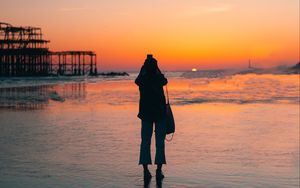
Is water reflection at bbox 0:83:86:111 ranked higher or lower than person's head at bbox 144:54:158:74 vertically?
lower

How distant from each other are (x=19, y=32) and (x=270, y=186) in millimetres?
97333

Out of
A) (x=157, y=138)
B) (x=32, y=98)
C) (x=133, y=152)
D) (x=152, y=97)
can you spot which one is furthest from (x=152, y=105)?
(x=32, y=98)

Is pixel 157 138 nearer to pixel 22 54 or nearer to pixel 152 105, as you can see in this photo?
pixel 152 105

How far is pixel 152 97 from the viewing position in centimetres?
640

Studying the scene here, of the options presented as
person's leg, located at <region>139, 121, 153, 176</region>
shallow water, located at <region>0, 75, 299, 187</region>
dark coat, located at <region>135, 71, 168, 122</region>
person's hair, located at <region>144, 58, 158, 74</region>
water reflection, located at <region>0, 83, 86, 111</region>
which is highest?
person's hair, located at <region>144, 58, 158, 74</region>

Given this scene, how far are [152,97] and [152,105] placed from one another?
0.38 ft

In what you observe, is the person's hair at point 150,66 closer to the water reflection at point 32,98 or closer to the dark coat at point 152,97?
the dark coat at point 152,97

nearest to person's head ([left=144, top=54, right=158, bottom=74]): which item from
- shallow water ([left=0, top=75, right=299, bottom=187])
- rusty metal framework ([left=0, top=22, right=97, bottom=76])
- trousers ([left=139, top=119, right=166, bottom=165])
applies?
trousers ([left=139, top=119, right=166, bottom=165])

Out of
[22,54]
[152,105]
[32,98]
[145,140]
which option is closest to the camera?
[152,105]

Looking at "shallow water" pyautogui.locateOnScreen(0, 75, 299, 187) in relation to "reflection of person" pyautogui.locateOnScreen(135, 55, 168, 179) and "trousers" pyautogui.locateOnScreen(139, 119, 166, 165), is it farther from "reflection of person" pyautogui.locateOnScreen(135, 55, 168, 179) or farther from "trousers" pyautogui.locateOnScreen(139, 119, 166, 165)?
"reflection of person" pyautogui.locateOnScreen(135, 55, 168, 179)

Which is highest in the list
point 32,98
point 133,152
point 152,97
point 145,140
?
point 152,97

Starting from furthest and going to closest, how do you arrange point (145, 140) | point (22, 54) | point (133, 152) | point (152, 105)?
point (22, 54) < point (133, 152) < point (145, 140) < point (152, 105)

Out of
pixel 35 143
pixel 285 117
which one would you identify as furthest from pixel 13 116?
pixel 285 117

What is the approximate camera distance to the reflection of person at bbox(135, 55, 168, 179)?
635 cm
